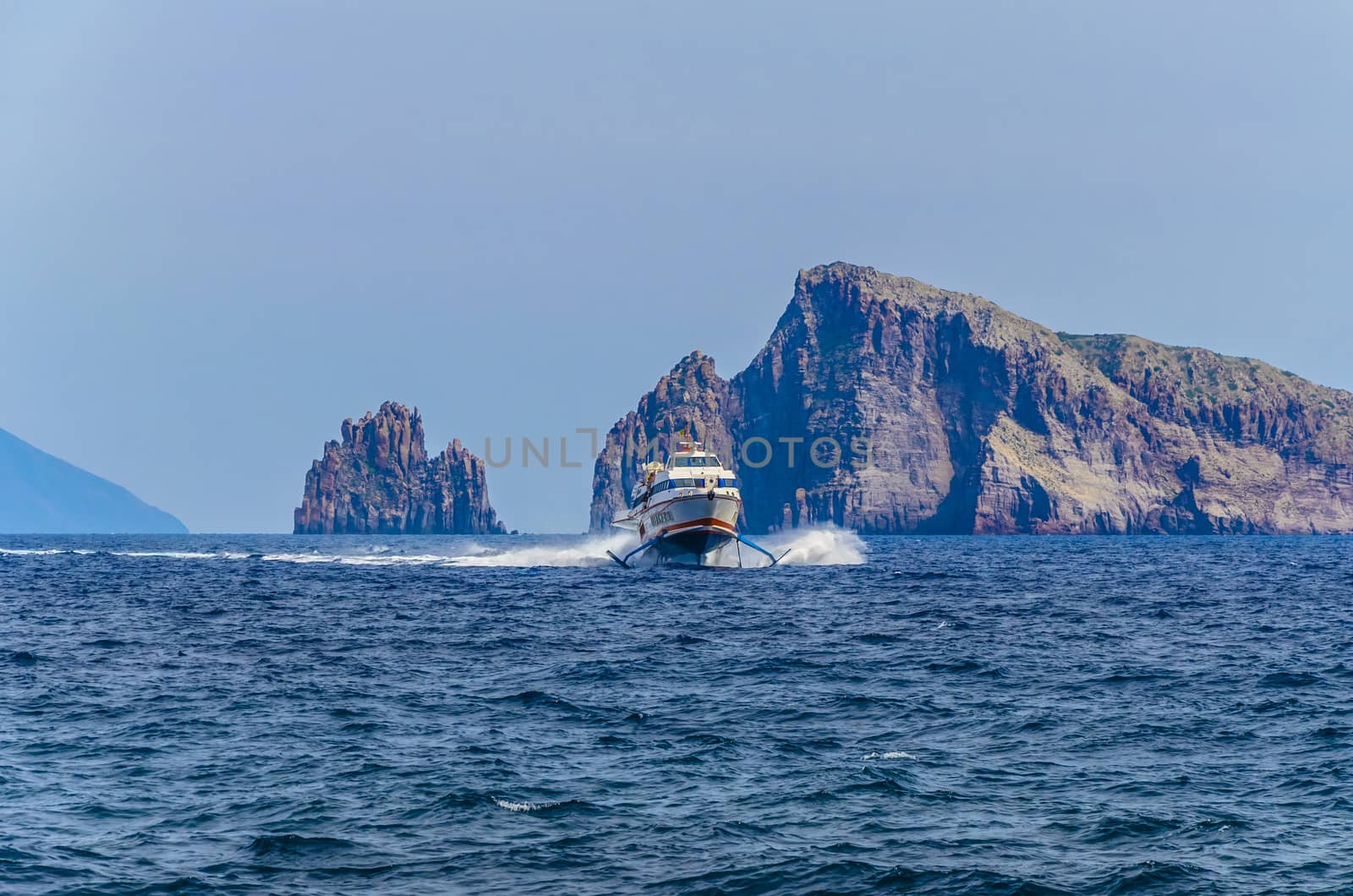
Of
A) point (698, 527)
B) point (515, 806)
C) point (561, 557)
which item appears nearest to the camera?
point (515, 806)

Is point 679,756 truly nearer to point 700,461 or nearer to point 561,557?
point 700,461

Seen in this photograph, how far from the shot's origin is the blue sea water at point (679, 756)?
17906mm

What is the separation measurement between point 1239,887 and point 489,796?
11.4 meters

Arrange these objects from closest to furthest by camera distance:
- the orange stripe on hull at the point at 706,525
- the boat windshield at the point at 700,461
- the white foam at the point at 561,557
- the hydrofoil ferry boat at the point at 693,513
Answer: the hydrofoil ferry boat at the point at 693,513 → the orange stripe on hull at the point at 706,525 → the boat windshield at the point at 700,461 → the white foam at the point at 561,557

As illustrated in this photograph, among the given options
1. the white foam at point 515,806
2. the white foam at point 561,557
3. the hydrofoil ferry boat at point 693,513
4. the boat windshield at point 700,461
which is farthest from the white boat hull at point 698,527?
the white foam at point 515,806

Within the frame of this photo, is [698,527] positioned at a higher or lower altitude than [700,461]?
lower

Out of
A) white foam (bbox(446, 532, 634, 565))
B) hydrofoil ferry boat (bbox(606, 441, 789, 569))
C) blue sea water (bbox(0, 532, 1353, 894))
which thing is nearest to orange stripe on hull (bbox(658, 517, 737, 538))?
hydrofoil ferry boat (bbox(606, 441, 789, 569))

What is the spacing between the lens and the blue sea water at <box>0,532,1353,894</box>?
17.9 metres

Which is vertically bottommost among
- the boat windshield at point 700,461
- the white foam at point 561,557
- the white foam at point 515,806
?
the white foam at point 515,806

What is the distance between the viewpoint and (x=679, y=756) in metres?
24.5

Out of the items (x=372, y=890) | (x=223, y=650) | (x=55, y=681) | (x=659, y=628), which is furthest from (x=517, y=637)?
(x=372, y=890)

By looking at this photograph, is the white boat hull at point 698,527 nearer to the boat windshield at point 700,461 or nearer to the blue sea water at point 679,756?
the boat windshield at point 700,461

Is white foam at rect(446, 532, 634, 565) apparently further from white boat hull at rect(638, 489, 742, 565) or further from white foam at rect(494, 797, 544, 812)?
white foam at rect(494, 797, 544, 812)

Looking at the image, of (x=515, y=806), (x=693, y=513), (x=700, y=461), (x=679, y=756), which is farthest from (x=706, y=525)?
(x=515, y=806)
